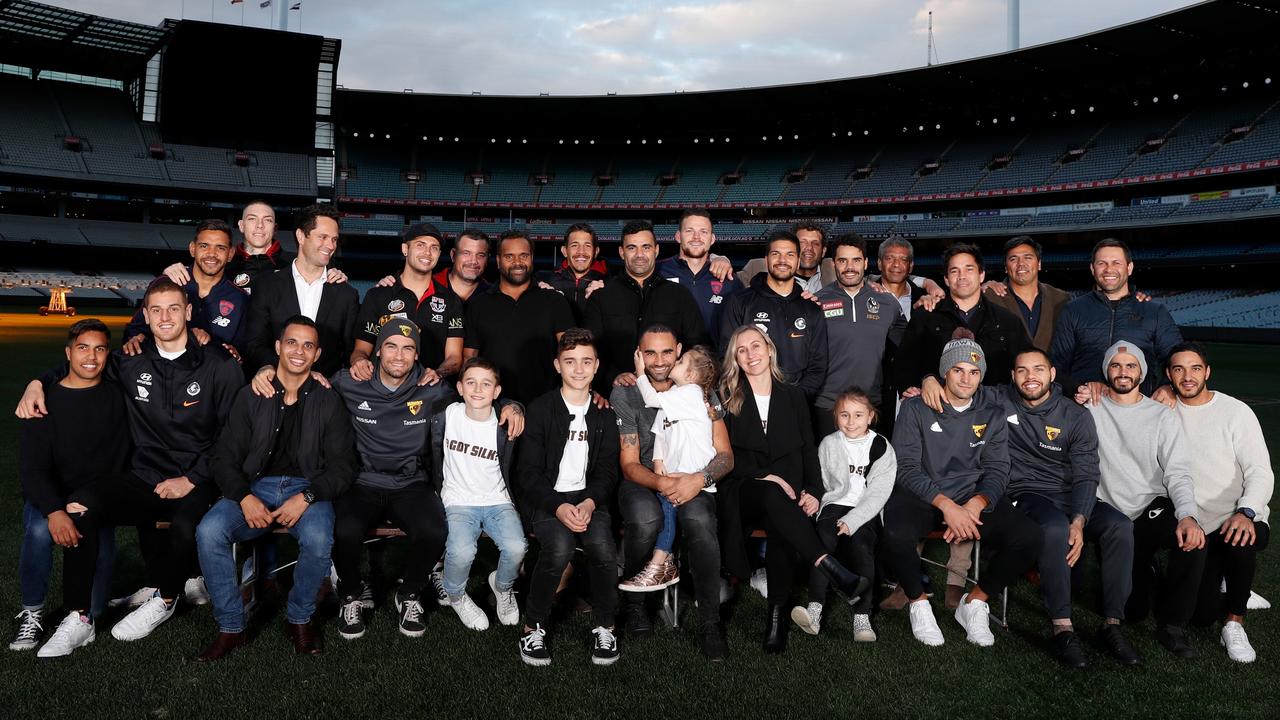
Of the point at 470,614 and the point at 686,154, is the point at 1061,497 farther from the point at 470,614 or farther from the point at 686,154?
the point at 686,154

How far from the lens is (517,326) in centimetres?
555

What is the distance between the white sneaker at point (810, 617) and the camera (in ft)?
13.9

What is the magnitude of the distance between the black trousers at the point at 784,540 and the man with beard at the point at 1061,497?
129 cm

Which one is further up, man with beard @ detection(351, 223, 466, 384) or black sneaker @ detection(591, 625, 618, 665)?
man with beard @ detection(351, 223, 466, 384)

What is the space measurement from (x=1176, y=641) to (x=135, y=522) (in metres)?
5.81

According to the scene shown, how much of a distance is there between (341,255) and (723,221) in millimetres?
23427

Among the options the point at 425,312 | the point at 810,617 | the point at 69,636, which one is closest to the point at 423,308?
the point at 425,312

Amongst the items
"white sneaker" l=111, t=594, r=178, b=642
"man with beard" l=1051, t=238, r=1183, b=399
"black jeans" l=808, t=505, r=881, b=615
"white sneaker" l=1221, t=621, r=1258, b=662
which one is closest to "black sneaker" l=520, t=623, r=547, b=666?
"black jeans" l=808, t=505, r=881, b=615

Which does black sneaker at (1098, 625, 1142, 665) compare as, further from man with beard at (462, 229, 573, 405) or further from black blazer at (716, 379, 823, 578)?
man with beard at (462, 229, 573, 405)

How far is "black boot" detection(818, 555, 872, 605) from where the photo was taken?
155 inches

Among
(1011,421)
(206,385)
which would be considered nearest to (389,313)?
(206,385)

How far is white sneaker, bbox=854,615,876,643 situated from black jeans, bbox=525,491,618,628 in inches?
53.7

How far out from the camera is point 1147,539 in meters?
4.43

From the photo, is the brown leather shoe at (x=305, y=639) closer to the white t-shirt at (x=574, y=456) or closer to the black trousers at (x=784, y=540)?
the white t-shirt at (x=574, y=456)
